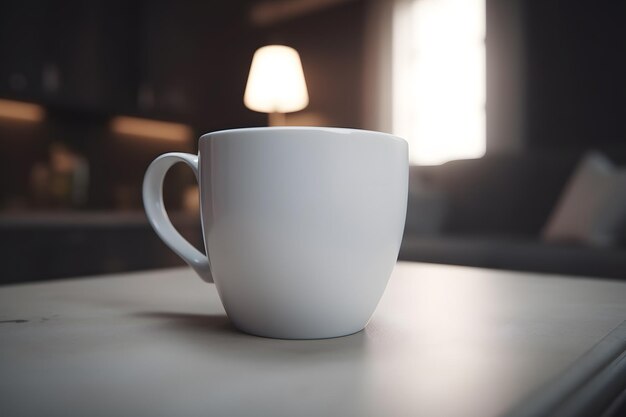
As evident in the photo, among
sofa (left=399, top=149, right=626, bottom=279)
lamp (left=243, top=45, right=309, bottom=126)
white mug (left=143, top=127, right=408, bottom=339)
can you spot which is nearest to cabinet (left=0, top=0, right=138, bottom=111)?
lamp (left=243, top=45, right=309, bottom=126)

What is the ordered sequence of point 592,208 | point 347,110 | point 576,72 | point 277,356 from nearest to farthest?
1. point 277,356
2. point 592,208
3. point 576,72
4. point 347,110

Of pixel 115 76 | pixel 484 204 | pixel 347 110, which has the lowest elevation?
pixel 484 204

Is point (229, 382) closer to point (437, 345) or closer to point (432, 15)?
point (437, 345)

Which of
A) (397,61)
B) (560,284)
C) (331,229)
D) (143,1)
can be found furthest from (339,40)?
(331,229)

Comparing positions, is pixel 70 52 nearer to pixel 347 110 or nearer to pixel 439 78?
pixel 347 110

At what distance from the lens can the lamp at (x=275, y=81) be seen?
104 inches

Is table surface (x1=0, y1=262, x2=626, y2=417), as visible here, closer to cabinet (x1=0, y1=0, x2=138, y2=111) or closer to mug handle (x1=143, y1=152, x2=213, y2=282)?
mug handle (x1=143, y1=152, x2=213, y2=282)

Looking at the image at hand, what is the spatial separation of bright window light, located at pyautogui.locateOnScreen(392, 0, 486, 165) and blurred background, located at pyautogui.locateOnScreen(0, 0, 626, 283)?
10 millimetres

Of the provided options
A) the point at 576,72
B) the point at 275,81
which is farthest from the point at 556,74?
the point at 275,81

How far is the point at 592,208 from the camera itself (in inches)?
72.0

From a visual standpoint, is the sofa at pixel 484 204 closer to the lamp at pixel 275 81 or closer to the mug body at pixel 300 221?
the lamp at pixel 275 81

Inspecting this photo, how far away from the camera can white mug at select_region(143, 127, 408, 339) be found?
326mm

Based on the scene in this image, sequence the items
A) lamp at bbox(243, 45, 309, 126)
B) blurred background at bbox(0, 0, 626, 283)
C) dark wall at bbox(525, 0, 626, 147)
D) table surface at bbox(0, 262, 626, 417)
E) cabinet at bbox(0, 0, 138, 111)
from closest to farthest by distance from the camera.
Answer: table surface at bbox(0, 262, 626, 417) → blurred background at bbox(0, 0, 626, 283) → cabinet at bbox(0, 0, 138, 111) → lamp at bbox(243, 45, 309, 126) → dark wall at bbox(525, 0, 626, 147)

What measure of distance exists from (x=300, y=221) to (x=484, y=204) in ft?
7.58
